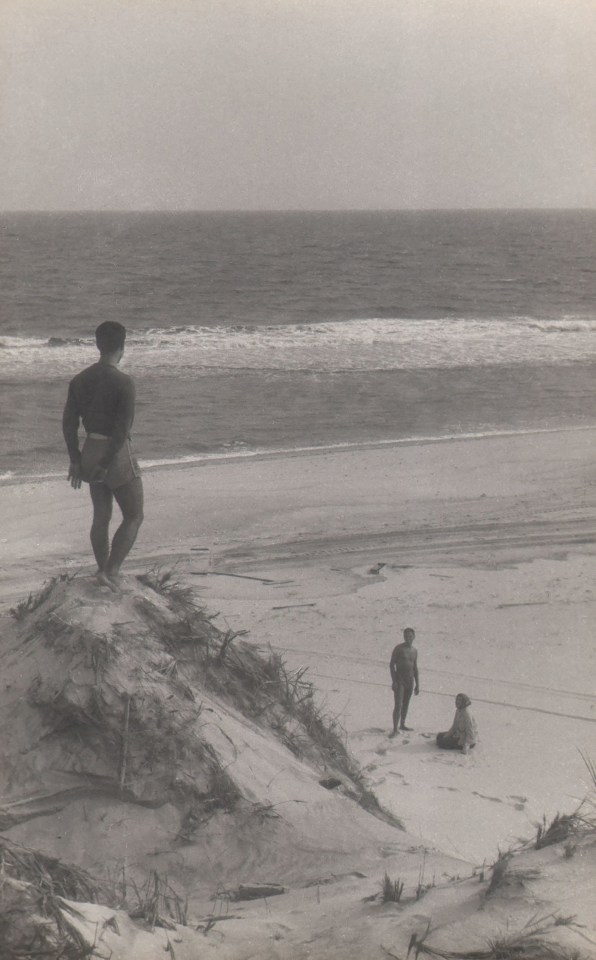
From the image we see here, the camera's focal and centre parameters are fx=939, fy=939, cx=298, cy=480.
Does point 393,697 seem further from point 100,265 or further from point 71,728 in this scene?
point 100,265

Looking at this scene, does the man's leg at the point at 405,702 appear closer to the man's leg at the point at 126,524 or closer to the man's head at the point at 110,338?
the man's leg at the point at 126,524

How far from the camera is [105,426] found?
18.2 feet

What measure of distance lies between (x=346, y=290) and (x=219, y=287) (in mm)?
6509

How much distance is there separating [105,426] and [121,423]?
114 millimetres

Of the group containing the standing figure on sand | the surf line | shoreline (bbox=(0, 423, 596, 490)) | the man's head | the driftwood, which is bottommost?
the surf line

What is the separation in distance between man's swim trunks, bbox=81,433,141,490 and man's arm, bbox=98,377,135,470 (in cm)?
3

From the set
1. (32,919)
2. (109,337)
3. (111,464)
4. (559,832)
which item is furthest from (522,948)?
(109,337)

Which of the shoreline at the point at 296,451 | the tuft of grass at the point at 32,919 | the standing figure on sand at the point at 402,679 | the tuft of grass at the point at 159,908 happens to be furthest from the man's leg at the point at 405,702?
the shoreline at the point at 296,451

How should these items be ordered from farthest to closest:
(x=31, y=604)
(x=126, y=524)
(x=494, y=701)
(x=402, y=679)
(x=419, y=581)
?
(x=419, y=581) → (x=494, y=701) → (x=402, y=679) → (x=31, y=604) → (x=126, y=524)

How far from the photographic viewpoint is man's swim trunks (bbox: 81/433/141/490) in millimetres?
5531

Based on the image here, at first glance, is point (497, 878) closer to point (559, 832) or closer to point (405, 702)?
point (559, 832)

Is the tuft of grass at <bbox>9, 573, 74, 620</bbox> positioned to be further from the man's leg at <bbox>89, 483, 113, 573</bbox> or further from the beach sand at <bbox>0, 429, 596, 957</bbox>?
the beach sand at <bbox>0, 429, 596, 957</bbox>

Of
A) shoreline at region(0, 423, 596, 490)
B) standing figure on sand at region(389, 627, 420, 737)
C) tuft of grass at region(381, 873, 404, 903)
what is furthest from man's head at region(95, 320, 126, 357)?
shoreline at region(0, 423, 596, 490)

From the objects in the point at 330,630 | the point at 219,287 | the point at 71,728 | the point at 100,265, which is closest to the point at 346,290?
the point at 219,287
